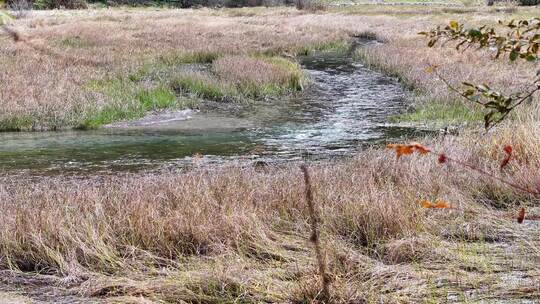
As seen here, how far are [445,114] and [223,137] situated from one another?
5.70 meters

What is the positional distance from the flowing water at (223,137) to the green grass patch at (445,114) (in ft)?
2.18

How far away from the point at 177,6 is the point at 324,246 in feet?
243

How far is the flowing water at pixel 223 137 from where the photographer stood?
38.3 feet

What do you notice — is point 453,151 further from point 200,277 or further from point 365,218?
point 200,277

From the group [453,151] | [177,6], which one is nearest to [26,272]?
[453,151]

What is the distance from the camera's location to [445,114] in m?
15.8

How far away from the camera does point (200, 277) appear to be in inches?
177

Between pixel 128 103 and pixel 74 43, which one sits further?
pixel 74 43

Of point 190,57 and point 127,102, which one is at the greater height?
point 190,57

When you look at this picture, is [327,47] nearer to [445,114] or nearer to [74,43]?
[74,43]

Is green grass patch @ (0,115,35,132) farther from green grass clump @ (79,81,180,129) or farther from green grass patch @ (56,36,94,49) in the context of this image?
green grass patch @ (56,36,94,49)

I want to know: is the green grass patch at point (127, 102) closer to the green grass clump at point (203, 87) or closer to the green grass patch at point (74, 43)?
the green grass clump at point (203, 87)

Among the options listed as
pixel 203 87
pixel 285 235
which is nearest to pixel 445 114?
pixel 203 87

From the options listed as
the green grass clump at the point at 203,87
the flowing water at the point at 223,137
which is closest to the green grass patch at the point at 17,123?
the flowing water at the point at 223,137
